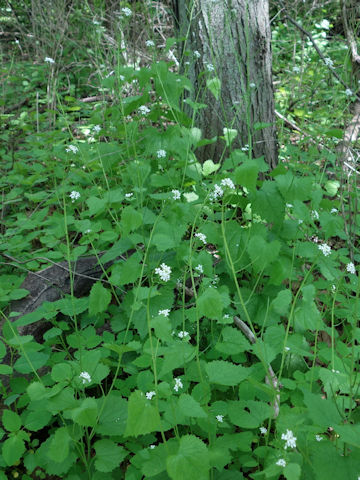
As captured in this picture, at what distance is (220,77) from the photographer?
232 cm

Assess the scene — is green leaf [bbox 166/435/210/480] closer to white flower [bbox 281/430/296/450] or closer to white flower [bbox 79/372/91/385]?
white flower [bbox 281/430/296/450]

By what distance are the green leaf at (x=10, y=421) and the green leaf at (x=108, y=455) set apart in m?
0.26

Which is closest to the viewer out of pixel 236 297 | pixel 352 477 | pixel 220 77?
pixel 352 477

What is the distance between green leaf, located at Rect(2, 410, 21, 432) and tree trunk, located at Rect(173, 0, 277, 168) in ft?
5.80

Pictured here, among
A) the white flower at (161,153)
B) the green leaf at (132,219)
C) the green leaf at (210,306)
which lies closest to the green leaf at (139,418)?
the green leaf at (210,306)

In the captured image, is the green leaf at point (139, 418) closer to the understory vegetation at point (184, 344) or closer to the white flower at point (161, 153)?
the understory vegetation at point (184, 344)

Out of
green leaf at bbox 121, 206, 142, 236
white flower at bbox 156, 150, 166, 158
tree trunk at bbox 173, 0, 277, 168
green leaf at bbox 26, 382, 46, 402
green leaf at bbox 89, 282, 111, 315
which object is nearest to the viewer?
green leaf at bbox 26, 382, 46, 402

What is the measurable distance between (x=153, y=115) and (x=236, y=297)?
3.63 feet

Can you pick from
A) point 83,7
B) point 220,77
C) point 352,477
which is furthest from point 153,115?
point 83,7

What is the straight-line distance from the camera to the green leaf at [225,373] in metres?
1.16

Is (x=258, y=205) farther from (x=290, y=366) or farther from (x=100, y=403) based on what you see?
(x=100, y=403)

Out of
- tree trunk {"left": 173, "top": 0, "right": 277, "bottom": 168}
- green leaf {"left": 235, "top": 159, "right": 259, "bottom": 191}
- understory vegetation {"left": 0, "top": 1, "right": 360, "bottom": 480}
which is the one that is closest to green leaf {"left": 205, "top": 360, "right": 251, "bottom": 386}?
understory vegetation {"left": 0, "top": 1, "right": 360, "bottom": 480}

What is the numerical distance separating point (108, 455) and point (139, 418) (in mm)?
400

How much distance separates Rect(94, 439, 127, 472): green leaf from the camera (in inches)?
44.9
